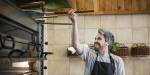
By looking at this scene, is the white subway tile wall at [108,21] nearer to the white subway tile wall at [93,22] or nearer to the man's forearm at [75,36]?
the white subway tile wall at [93,22]

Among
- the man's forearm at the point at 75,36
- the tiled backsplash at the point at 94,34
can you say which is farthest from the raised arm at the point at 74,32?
the tiled backsplash at the point at 94,34

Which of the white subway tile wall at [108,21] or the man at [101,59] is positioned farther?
the white subway tile wall at [108,21]

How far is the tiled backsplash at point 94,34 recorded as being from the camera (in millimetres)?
3564

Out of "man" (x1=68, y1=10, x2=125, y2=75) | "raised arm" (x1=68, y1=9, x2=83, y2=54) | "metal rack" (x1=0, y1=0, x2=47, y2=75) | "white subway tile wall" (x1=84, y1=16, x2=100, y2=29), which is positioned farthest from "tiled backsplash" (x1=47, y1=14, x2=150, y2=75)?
"metal rack" (x1=0, y1=0, x2=47, y2=75)

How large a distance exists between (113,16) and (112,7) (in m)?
0.12

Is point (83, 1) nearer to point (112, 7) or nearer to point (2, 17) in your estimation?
point (112, 7)

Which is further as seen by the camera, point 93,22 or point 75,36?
point 93,22

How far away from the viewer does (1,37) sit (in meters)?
1.17

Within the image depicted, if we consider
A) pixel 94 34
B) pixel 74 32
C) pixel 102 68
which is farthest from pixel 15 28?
pixel 94 34

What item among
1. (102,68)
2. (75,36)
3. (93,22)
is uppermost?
(93,22)

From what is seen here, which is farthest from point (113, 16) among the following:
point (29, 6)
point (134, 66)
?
point (29, 6)

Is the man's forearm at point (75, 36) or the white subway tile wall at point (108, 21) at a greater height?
the white subway tile wall at point (108, 21)

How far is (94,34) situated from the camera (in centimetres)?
366

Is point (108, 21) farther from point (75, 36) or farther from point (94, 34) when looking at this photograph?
point (75, 36)
